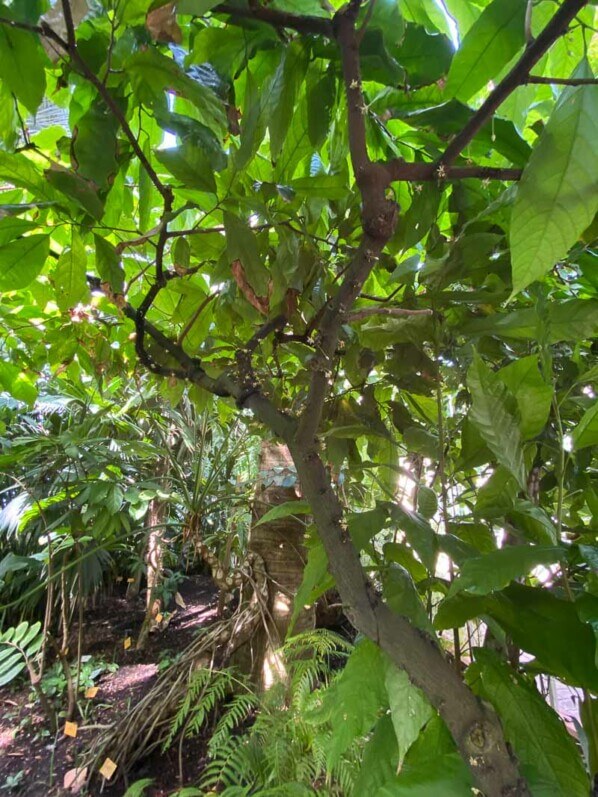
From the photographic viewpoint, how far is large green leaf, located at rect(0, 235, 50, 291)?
1.74ft

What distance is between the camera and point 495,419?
353 millimetres

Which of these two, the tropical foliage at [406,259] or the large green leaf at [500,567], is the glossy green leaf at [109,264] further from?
the large green leaf at [500,567]

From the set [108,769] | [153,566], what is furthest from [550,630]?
[153,566]

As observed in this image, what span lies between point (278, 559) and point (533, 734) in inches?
43.0

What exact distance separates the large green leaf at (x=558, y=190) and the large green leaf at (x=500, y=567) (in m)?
0.16

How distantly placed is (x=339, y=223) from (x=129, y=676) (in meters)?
2.17

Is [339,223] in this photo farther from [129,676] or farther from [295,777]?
[129,676]

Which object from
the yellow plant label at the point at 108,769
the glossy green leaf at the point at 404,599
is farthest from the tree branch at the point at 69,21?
the yellow plant label at the point at 108,769

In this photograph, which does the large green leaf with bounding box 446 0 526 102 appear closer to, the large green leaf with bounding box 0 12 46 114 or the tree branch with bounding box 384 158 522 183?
the tree branch with bounding box 384 158 522 183

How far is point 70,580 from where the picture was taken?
8.00 ft

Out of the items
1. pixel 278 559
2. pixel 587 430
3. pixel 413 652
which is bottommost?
pixel 413 652

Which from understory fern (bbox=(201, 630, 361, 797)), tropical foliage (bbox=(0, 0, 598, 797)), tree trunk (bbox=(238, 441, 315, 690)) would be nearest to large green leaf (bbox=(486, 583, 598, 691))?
tropical foliage (bbox=(0, 0, 598, 797))

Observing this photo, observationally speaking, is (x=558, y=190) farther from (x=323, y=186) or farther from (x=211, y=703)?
(x=211, y=703)

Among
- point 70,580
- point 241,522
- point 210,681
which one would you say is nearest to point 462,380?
point 210,681
